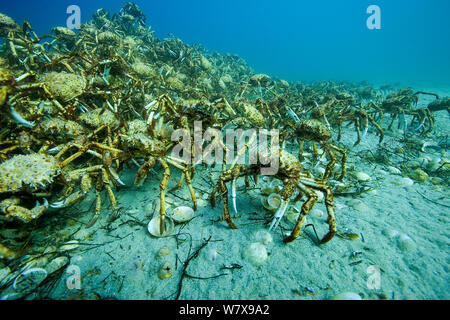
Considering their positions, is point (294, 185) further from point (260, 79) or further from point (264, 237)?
point (260, 79)

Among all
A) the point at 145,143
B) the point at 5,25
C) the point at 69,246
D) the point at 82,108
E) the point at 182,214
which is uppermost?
the point at 5,25

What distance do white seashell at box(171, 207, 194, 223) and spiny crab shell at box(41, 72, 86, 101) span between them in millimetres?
3390

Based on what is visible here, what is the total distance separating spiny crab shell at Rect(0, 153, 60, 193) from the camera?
7.34 feet

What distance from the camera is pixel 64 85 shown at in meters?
3.65

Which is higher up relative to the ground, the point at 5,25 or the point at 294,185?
the point at 5,25

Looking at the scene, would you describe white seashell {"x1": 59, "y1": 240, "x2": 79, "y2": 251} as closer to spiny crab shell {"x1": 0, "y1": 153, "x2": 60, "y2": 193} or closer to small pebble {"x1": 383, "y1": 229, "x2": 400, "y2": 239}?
spiny crab shell {"x1": 0, "y1": 153, "x2": 60, "y2": 193}

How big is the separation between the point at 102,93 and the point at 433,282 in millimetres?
6484

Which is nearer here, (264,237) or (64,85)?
(264,237)

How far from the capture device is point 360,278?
217cm

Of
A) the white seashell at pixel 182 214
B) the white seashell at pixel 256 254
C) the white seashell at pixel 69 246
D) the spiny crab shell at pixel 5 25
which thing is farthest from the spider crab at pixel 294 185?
the spiny crab shell at pixel 5 25

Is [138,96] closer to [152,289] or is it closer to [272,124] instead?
[272,124]

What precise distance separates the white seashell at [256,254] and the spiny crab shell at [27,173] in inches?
114

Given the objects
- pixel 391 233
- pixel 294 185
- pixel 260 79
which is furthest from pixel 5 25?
pixel 391 233

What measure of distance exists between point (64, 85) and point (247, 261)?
15.9 ft
